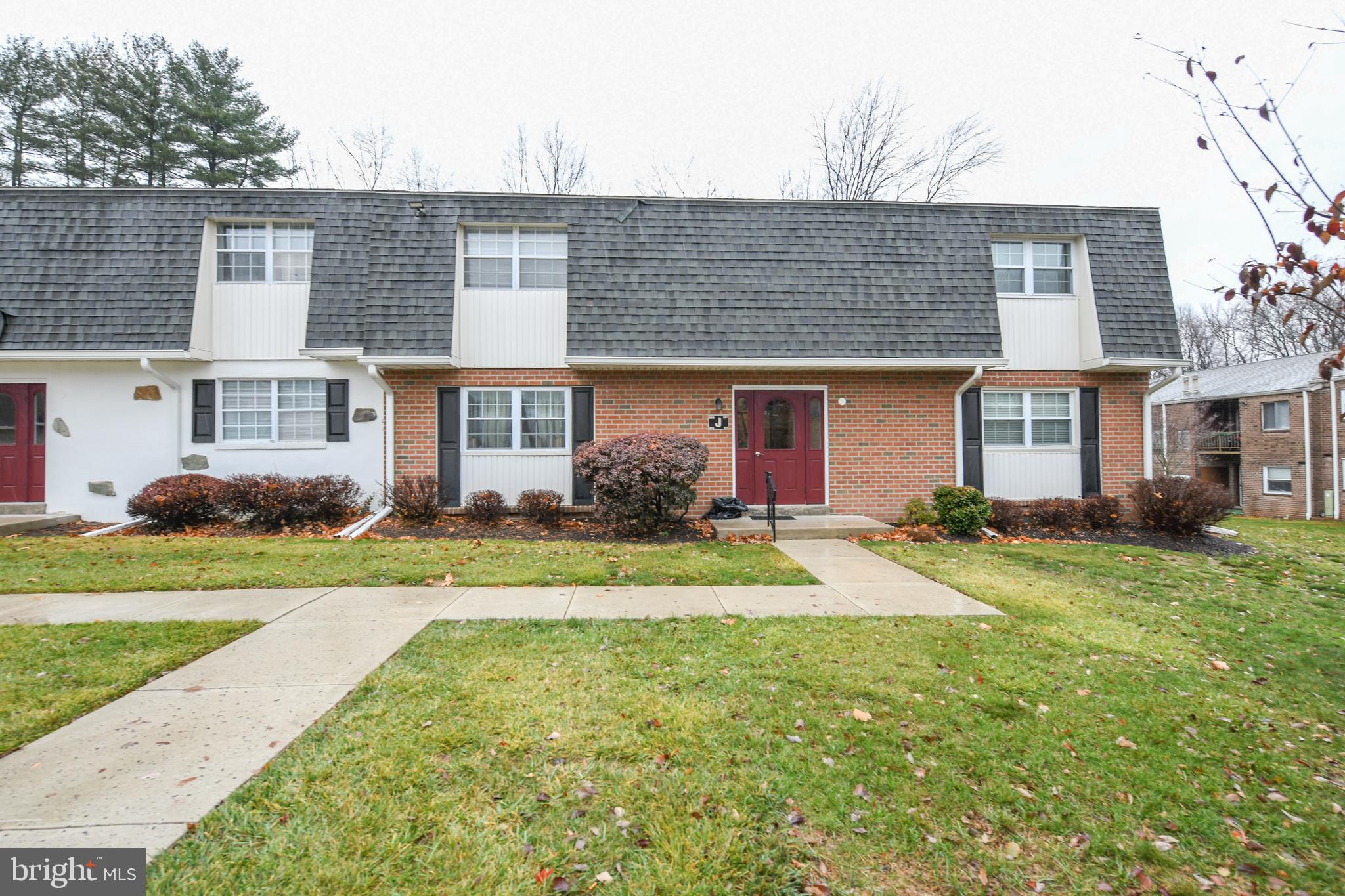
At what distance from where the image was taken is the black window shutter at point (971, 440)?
10859 mm

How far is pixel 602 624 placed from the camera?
4785 millimetres

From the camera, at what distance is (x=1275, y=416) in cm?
2464

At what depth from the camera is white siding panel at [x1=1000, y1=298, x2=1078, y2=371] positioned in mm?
11125

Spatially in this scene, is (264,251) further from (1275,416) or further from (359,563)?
(1275,416)

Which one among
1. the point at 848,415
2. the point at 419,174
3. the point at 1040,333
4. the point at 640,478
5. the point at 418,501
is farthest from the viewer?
the point at 419,174

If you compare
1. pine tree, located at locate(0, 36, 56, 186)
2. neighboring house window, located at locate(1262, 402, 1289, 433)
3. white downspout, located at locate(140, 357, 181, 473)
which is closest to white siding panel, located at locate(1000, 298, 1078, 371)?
white downspout, located at locate(140, 357, 181, 473)

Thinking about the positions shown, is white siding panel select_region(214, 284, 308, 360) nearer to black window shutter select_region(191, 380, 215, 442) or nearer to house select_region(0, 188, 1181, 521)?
house select_region(0, 188, 1181, 521)

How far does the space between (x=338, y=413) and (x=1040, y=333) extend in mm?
12637

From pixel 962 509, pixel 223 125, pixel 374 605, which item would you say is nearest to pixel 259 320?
pixel 374 605

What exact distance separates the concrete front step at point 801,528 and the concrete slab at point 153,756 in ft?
20.9

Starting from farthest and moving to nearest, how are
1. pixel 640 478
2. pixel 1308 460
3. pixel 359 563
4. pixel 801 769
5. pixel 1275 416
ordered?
pixel 1275 416 → pixel 1308 460 → pixel 640 478 → pixel 359 563 → pixel 801 769

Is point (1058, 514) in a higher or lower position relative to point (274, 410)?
lower

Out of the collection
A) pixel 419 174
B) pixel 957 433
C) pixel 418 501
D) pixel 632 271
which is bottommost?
pixel 418 501

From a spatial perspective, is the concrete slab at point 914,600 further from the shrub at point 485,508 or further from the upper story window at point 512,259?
the upper story window at point 512,259
